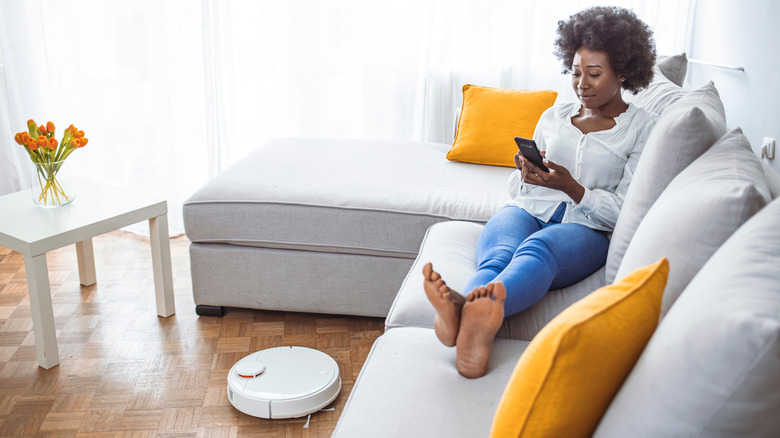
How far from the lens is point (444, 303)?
1.32 m

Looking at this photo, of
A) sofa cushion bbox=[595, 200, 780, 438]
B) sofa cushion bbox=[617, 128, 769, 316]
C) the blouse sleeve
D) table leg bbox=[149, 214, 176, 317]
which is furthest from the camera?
table leg bbox=[149, 214, 176, 317]

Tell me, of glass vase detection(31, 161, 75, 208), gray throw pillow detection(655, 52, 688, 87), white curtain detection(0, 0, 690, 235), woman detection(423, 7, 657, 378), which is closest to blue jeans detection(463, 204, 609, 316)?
woman detection(423, 7, 657, 378)

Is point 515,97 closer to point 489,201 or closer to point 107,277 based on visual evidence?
point 489,201

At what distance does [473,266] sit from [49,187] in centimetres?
146

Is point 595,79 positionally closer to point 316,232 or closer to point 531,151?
point 531,151

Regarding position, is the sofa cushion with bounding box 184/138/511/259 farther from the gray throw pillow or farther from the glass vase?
the gray throw pillow

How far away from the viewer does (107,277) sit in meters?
2.82

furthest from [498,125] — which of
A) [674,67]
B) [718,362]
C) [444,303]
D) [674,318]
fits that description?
[718,362]

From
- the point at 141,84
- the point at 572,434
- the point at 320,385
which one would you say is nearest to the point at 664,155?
the point at 572,434

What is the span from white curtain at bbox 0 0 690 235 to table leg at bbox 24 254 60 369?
1307mm

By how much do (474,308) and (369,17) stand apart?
7.93 ft

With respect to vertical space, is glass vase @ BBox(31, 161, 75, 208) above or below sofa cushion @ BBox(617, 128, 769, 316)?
below

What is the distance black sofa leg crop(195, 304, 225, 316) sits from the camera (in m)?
2.44

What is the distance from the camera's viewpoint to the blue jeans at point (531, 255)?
1.50 m
